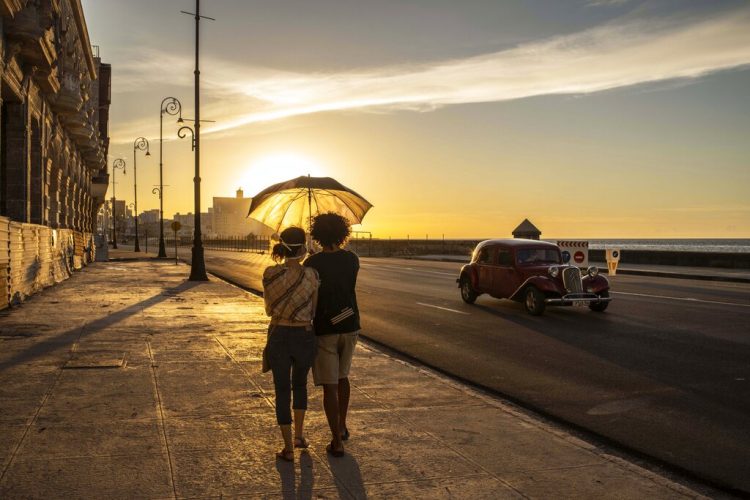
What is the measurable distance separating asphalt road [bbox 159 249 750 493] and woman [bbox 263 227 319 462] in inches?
115

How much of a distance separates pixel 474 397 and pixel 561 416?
0.97 metres

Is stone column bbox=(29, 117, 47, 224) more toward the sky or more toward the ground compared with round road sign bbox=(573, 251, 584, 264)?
more toward the sky

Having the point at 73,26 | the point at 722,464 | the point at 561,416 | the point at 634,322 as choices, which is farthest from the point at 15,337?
the point at 73,26

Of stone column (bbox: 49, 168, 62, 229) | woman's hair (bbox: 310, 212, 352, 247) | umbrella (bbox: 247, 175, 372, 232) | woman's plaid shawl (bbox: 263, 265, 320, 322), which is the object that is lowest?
woman's plaid shawl (bbox: 263, 265, 320, 322)

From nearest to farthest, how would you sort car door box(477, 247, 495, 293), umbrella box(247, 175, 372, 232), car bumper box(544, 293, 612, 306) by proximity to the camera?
1. umbrella box(247, 175, 372, 232)
2. car bumper box(544, 293, 612, 306)
3. car door box(477, 247, 495, 293)

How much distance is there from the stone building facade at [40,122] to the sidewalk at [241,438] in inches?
312

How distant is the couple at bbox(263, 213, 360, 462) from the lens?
18.0ft

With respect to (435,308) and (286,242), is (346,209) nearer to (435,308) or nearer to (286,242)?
(286,242)

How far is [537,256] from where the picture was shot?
666 inches

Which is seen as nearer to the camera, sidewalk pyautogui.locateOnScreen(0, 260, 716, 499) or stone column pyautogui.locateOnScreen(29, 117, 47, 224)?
sidewalk pyautogui.locateOnScreen(0, 260, 716, 499)

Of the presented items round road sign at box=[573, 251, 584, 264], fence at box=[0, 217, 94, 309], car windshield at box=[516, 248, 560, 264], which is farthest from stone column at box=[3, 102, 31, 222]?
round road sign at box=[573, 251, 584, 264]

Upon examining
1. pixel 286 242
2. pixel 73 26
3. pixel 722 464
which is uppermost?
pixel 73 26

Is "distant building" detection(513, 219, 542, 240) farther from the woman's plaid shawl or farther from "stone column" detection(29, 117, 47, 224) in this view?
the woman's plaid shawl

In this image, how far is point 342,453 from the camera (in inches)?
218
